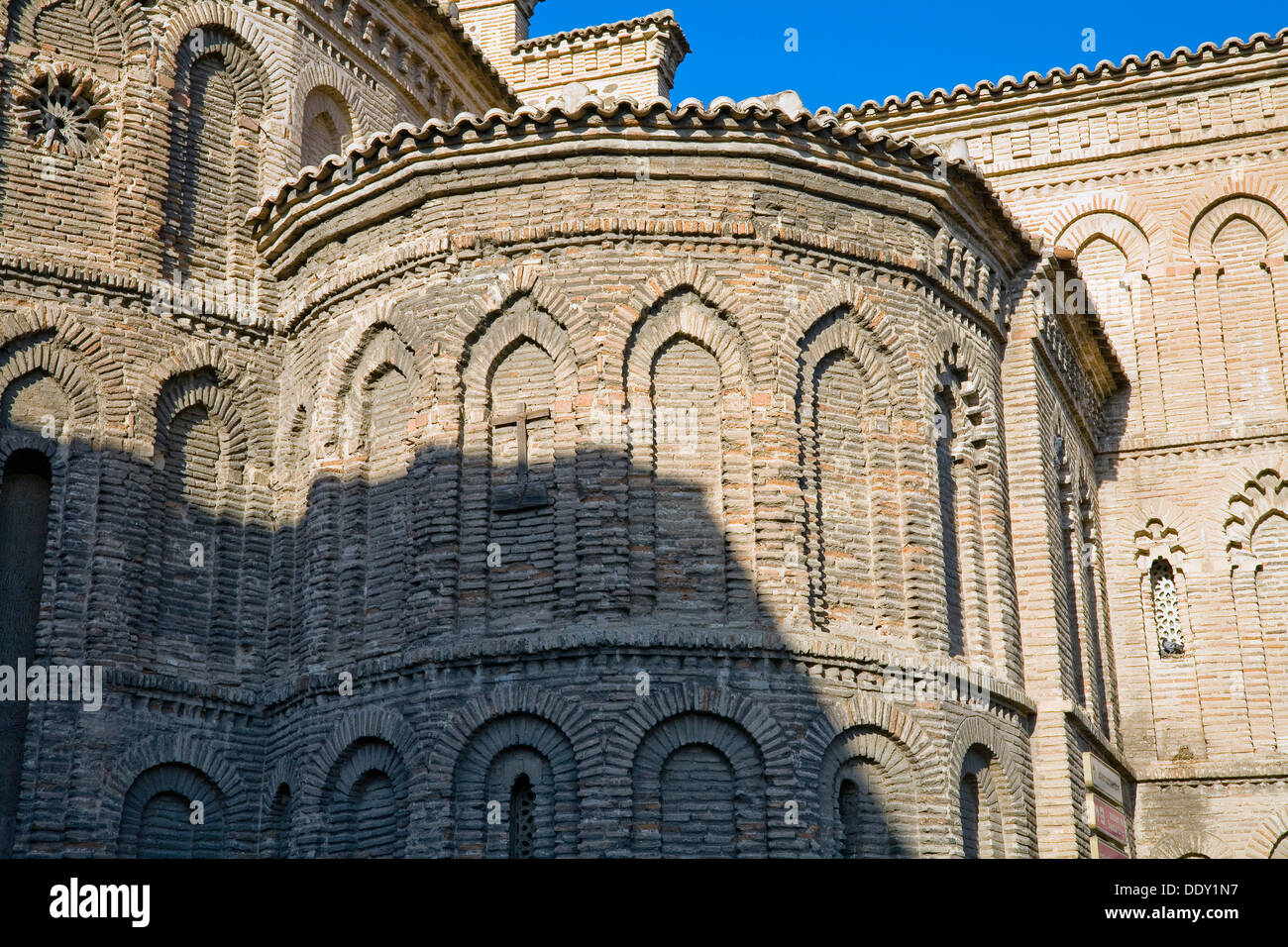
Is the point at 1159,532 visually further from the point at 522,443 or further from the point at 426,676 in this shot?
the point at 426,676

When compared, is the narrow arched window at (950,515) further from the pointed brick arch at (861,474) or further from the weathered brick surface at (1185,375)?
the weathered brick surface at (1185,375)

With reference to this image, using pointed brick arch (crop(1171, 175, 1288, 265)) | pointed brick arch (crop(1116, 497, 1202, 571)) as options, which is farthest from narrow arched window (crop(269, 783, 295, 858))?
pointed brick arch (crop(1171, 175, 1288, 265))

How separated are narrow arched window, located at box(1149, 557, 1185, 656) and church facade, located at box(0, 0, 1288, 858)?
2.14 m

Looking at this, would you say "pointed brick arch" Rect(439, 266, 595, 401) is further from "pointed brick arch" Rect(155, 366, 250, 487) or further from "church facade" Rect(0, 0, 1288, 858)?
"pointed brick arch" Rect(155, 366, 250, 487)

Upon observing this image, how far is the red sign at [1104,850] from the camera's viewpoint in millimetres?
12562

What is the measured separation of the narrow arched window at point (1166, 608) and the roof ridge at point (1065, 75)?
200 inches

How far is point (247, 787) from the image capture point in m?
11.5

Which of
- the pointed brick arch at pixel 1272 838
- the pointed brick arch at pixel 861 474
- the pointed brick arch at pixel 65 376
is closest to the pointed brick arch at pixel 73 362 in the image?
the pointed brick arch at pixel 65 376

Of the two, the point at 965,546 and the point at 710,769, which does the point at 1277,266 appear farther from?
the point at 710,769

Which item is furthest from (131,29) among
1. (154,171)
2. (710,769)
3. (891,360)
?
(710,769)

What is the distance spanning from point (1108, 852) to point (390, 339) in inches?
278

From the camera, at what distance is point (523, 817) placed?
10.4 metres

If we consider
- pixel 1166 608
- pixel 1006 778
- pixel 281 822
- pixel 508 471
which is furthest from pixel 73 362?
pixel 1166 608
